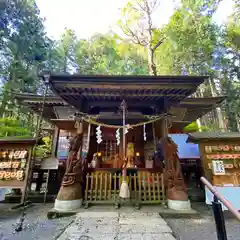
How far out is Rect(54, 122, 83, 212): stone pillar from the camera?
4.26 meters

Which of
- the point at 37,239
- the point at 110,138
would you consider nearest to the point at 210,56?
the point at 110,138

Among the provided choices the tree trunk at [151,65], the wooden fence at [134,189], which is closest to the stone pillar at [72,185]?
the wooden fence at [134,189]

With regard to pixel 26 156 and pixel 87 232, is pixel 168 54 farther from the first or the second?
pixel 87 232

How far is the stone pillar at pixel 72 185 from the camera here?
4262mm

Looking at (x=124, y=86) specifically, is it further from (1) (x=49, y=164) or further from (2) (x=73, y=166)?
(1) (x=49, y=164)

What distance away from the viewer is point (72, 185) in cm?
452

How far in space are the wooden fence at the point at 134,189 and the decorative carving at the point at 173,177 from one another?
1.13 ft

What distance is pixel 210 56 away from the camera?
40.7 ft

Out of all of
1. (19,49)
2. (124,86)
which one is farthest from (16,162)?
(19,49)

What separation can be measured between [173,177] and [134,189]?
4.14 feet

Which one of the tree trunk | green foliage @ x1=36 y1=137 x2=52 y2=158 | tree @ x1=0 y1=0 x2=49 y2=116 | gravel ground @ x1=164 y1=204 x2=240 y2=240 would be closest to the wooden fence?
gravel ground @ x1=164 y1=204 x2=240 y2=240

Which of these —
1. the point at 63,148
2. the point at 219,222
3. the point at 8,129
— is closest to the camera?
the point at 219,222

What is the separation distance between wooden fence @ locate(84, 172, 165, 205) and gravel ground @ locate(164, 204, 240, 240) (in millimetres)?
957

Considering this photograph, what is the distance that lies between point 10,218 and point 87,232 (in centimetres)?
261
